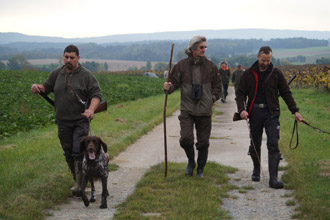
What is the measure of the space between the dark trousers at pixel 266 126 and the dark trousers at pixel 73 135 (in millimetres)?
2720

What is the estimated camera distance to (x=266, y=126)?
25.9 feet

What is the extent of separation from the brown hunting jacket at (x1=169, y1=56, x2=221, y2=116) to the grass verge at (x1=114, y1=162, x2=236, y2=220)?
3.80ft

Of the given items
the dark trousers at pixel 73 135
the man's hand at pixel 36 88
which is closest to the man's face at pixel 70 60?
the man's hand at pixel 36 88

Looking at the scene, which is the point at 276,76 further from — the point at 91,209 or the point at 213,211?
the point at 91,209

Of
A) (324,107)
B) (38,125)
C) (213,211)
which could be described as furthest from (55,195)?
(324,107)

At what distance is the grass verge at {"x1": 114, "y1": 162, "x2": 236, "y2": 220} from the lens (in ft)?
20.2

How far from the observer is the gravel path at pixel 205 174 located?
6.37 meters

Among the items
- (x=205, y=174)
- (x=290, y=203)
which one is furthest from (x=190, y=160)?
(x=290, y=203)

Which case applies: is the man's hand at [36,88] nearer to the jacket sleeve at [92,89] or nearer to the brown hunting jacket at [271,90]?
the jacket sleeve at [92,89]

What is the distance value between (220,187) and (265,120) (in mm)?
1300

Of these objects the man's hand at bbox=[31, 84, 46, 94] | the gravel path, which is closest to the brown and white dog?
the gravel path

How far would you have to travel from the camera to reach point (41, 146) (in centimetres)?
1169

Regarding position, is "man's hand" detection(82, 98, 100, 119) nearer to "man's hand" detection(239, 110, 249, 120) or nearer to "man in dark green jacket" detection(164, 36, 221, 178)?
"man in dark green jacket" detection(164, 36, 221, 178)

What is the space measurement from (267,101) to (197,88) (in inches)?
44.6
